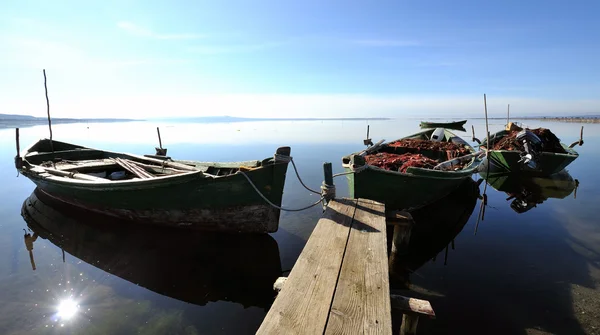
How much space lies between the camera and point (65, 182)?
8.97 metres

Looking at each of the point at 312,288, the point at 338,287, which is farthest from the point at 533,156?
the point at 312,288

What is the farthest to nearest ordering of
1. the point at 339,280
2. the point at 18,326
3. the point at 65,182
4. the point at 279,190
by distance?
the point at 65,182 < the point at 279,190 < the point at 18,326 < the point at 339,280

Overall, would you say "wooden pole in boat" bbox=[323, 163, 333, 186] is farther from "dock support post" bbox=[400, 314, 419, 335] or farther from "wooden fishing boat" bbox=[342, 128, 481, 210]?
"dock support post" bbox=[400, 314, 419, 335]

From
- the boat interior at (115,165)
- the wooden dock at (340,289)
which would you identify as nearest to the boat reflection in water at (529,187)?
the wooden dock at (340,289)

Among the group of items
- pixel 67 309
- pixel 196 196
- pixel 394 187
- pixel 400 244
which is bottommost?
pixel 67 309

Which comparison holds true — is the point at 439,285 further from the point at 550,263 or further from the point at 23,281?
the point at 23,281

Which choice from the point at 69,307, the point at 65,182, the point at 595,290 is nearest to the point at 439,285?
the point at 595,290

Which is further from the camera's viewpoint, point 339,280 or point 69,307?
point 69,307

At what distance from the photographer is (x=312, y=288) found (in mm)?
3477

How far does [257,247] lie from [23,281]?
5.42 meters

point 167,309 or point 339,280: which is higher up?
point 339,280

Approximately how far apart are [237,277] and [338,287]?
13.4ft

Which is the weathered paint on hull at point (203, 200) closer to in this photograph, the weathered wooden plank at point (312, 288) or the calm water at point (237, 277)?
the calm water at point (237, 277)

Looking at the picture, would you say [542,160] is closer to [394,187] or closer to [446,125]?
[446,125]
